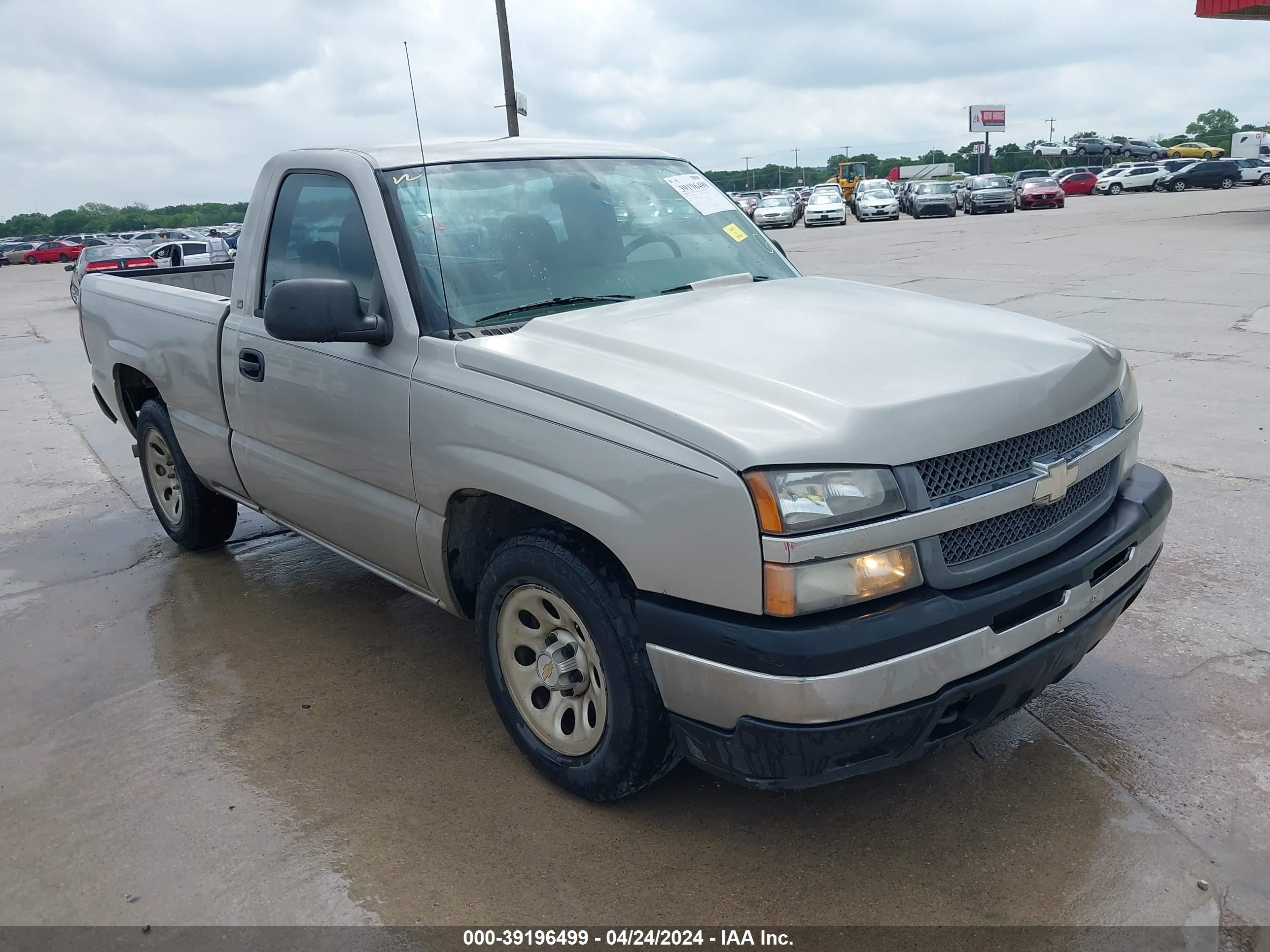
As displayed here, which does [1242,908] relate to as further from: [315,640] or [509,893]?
[315,640]

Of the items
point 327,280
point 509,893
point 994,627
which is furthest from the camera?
point 327,280

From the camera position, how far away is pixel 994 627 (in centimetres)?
250

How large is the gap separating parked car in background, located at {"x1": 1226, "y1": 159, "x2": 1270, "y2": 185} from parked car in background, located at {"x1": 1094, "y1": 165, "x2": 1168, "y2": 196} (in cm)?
337

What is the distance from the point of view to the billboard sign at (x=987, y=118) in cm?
10425

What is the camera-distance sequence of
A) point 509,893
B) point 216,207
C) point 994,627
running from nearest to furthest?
point 994,627
point 509,893
point 216,207

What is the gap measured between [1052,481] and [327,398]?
92.0 inches

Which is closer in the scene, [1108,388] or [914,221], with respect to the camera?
[1108,388]

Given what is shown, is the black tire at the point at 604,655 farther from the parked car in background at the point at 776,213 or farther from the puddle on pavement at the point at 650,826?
the parked car in background at the point at 776,213

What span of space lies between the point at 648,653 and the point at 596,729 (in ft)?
1.48

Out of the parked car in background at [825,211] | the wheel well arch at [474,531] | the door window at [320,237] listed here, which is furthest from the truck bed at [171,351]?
the parked car in background at [825,211]

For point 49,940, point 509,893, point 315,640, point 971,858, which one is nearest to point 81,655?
point 315,640

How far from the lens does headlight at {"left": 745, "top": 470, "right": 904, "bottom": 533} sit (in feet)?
7.66

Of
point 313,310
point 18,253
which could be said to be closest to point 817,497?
point 313,310

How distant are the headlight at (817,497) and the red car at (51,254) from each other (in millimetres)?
63551
